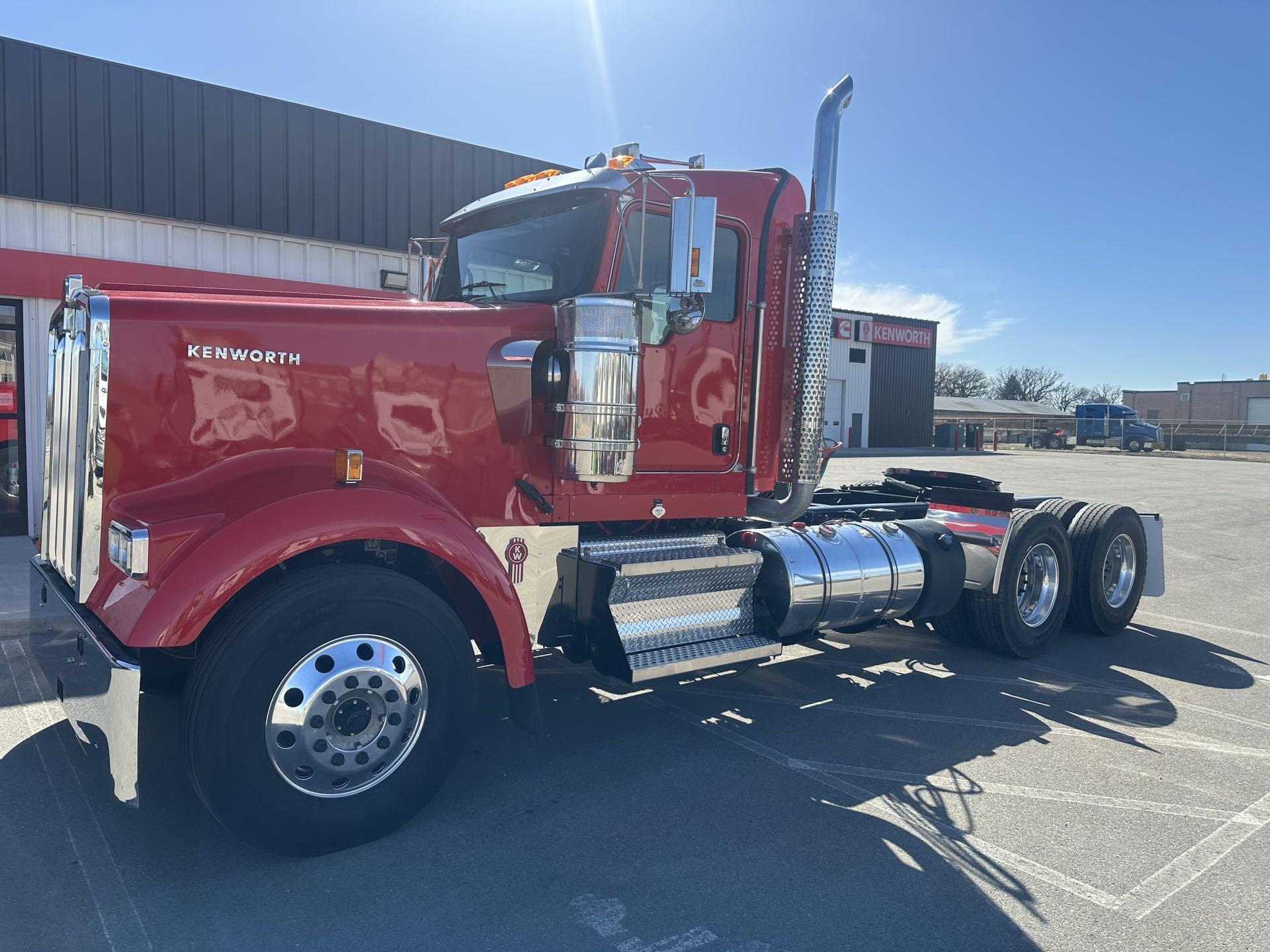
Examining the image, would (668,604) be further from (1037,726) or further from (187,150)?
(187,150)

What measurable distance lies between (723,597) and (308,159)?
8.78 m

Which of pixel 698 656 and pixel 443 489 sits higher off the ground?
pixel 443 489

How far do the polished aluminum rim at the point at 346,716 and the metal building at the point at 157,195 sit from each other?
626 cm

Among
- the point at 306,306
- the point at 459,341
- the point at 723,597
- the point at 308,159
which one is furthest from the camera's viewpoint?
the point at 308,159

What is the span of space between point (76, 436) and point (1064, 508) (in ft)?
22.5

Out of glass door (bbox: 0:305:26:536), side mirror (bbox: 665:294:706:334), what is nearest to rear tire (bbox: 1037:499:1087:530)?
side mirror (bbox: 665:294:706:334)

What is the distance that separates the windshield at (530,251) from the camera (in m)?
4.30

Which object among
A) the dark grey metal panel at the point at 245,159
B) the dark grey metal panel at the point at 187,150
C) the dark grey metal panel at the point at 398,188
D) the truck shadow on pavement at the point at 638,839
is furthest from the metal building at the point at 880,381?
the truck shadow on pavement at the point at 638,839

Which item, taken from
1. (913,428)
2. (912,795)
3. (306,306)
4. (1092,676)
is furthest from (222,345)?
(913,428)

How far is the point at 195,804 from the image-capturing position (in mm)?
3672

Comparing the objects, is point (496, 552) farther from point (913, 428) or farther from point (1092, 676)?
point (913, 428)

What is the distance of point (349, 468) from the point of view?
3465 mm

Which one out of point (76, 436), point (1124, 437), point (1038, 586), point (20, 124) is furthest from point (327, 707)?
point (1124, 437)

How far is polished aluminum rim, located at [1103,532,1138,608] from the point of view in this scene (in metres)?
7.30
